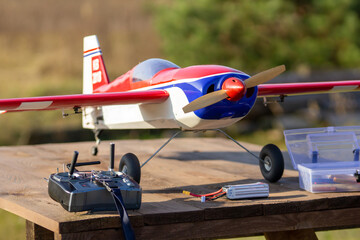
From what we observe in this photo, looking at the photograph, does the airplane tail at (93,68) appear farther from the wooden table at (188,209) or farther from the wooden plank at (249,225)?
the wooden plank at (249,225)

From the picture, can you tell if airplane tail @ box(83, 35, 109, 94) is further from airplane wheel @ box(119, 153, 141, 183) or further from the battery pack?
the battery pack

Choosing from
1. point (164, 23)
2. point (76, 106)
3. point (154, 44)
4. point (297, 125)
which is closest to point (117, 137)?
point (297, 125)

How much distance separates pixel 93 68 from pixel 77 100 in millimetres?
2371

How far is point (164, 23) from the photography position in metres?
22.2

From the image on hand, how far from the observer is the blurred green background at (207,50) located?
17641 mm

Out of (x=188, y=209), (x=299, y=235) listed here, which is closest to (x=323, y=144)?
(x=299, y=235)

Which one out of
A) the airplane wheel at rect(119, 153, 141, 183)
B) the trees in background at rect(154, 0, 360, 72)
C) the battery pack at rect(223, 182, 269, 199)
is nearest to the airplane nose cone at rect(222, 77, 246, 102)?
the battery pack at rect(223, 182, 269, 199)

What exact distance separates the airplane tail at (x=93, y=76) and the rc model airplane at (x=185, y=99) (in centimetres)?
98

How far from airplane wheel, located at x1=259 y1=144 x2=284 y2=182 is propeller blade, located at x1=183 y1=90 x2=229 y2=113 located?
32.8 inches

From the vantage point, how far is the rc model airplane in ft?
16.4

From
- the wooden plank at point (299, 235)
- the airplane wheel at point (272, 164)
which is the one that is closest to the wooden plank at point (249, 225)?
the wooden plank at point (299, 235)

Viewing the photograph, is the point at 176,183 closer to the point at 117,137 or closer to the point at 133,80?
the point at 133,80

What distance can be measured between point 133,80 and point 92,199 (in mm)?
2475

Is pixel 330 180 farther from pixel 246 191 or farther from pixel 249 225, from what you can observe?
pixel 249 225
